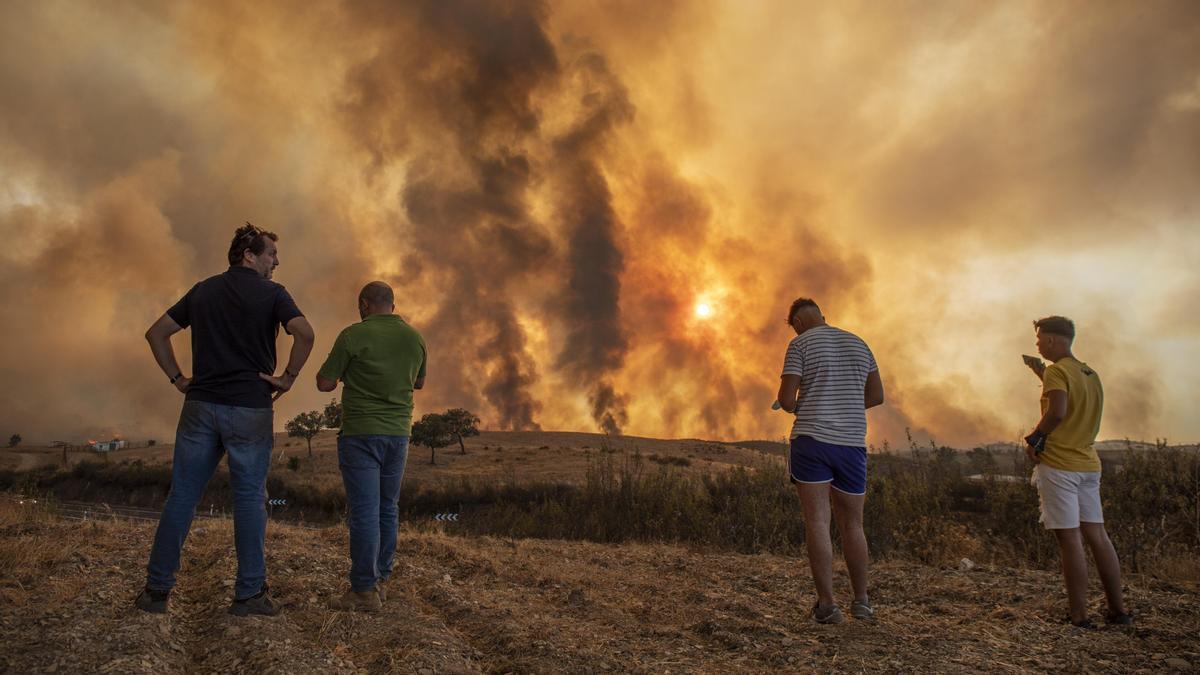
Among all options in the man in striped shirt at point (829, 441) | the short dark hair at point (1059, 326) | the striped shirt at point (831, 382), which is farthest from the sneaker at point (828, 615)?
the short dark hair at point (1059, 326)

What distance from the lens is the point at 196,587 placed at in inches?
196

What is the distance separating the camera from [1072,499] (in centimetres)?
488

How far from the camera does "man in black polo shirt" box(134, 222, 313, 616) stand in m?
4.12

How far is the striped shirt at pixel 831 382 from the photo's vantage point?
4766mm

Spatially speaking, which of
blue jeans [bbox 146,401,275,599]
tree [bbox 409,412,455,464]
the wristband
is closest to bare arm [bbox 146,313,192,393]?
blue jeans [bbox 146,401,275,599]

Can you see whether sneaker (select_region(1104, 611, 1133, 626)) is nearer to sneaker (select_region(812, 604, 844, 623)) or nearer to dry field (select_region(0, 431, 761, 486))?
sneaker (select_region(812, 604, 844, 623))

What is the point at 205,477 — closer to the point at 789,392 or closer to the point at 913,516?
the point at 789,392

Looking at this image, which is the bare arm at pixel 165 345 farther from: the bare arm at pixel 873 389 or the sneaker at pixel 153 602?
the bare arm at pixel 873 389

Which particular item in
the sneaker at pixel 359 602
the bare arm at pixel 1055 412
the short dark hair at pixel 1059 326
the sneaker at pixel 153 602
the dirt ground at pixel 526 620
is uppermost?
the short dark hair at pixel 1059 326

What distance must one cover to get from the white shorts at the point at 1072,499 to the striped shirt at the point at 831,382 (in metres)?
1.52

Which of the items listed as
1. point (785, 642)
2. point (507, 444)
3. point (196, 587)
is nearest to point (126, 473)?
point (507, 444)

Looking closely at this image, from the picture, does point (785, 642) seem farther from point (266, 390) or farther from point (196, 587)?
point (196, 587)

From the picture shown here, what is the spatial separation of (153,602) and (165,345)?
5.36 feet

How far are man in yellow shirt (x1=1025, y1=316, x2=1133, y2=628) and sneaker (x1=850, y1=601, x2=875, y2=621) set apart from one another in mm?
1461
